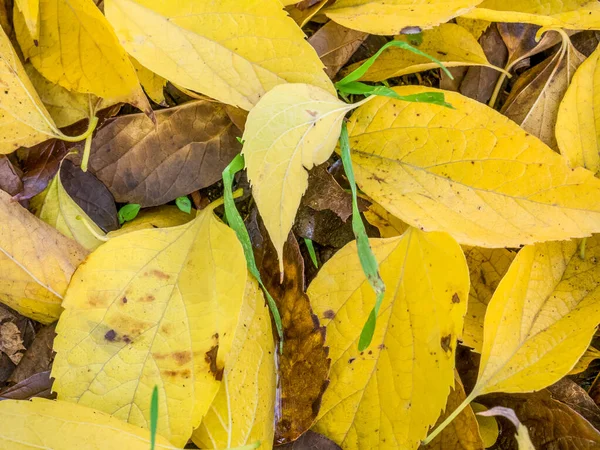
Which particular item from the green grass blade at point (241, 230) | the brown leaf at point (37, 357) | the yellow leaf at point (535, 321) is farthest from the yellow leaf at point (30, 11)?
the yellow leaf at point (535, 321)

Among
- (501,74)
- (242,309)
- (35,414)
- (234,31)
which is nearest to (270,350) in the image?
(242,309)

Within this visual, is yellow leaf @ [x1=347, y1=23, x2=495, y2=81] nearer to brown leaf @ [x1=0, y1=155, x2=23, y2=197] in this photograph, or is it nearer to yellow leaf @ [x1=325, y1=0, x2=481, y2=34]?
yellow leaf @ [x1=325, y1=0, x2=481, y2=34]

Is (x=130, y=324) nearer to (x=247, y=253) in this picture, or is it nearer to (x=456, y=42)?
(x=247, y=253)

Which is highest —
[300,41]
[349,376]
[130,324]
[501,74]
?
[300,41]

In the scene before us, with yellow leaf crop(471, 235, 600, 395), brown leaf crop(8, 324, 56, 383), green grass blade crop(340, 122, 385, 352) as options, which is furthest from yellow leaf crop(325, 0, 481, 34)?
brown leaf crop(8, 324, 56, 383)

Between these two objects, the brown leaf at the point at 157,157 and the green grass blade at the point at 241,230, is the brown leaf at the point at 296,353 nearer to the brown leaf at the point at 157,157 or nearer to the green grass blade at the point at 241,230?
the green grass blade at the point at 241,230

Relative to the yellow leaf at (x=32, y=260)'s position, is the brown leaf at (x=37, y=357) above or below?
below

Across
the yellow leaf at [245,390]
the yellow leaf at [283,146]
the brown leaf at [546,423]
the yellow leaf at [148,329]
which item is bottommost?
the brown leaf at [546,423]
